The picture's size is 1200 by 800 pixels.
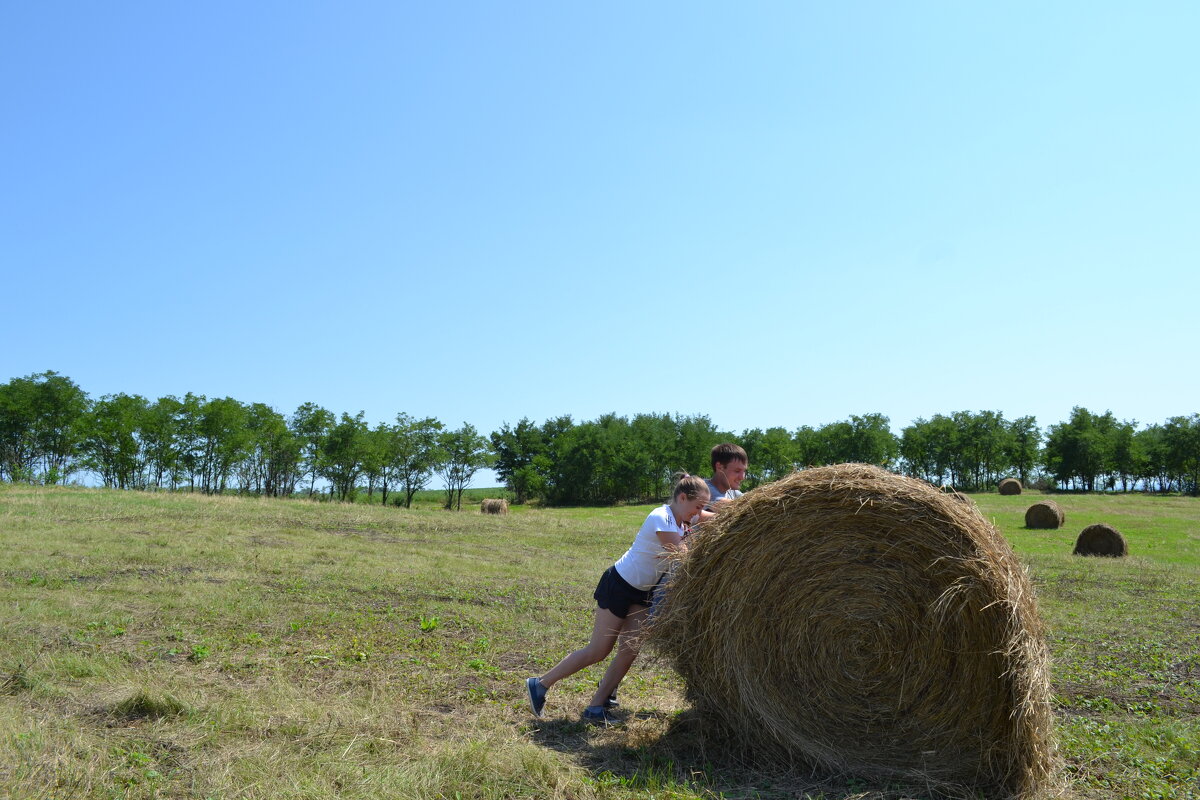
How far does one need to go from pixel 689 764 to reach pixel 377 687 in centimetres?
290

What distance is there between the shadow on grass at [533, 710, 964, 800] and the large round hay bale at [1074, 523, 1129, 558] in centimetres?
1956

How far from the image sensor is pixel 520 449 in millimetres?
93500

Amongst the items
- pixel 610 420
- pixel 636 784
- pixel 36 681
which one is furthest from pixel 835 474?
pixel 610 420

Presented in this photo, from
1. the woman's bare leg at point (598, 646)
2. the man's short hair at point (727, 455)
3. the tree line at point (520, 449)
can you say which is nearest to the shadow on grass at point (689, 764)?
the woman's bare leg at point (598, 646)

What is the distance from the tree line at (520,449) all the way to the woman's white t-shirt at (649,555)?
4823 centimetres

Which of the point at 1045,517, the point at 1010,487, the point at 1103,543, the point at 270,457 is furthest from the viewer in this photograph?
the point at 270,457

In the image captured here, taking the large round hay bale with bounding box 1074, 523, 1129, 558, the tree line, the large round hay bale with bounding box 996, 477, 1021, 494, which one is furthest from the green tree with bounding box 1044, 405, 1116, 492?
the large round hay bale with bounding box 1074, 523, 1129, 558

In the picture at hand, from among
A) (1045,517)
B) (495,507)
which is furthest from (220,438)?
(1045,517)

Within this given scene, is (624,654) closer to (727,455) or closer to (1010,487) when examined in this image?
(727,455)

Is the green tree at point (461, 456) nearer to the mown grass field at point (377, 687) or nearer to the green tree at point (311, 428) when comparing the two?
the green tree at point (311, 428)

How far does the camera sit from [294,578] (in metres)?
12.2

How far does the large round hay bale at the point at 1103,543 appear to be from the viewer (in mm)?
20438

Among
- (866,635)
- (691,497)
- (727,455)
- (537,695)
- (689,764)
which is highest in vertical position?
(727,455)

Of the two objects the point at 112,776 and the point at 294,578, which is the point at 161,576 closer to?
the point at 294,578
